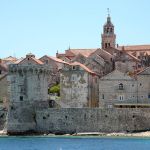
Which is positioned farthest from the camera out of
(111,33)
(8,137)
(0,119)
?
(111,33)

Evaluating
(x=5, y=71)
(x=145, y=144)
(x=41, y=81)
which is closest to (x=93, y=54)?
(x=5, y=71)

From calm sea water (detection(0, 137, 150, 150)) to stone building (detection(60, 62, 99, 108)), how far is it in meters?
11.5

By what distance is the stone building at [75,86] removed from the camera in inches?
4077

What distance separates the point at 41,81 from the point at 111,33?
37.5m

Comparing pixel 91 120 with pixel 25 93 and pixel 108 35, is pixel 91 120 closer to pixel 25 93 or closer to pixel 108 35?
pixel 25 93

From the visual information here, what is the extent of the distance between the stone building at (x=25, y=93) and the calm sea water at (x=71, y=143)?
355cm

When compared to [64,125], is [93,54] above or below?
above

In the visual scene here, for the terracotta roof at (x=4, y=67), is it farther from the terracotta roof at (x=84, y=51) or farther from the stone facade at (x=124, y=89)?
the stone facade at (x=124, y=89)

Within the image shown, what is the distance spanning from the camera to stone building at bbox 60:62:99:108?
340 ft

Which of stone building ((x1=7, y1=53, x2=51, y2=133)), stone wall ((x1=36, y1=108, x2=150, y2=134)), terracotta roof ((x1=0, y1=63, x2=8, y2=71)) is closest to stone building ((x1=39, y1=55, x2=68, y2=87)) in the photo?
terracotta roof ((x1=0, y1=63, x2=8, y2=71))

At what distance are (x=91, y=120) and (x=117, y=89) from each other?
10.4 meters

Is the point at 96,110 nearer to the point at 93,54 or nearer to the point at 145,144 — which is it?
the point at 145,144

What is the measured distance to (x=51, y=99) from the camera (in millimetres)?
105938

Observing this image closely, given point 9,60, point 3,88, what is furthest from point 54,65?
point 9,60
